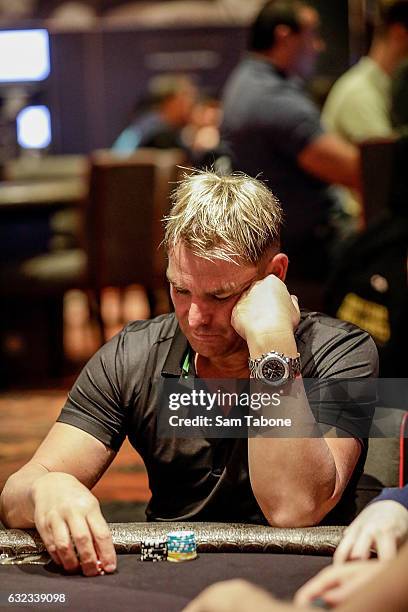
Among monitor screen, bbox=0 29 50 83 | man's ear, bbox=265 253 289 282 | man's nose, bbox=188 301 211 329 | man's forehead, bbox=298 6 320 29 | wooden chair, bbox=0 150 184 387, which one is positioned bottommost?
wooden chair, bbox=0 150 184 387

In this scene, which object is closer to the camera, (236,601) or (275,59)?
(236,601)

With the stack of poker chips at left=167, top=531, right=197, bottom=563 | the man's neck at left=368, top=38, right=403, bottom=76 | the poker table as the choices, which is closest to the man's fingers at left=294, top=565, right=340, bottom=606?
the poker table

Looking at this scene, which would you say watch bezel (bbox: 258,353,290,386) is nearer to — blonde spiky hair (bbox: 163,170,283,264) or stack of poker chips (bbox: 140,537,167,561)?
blonde spiky hair (bbox: 163,170,283,264)

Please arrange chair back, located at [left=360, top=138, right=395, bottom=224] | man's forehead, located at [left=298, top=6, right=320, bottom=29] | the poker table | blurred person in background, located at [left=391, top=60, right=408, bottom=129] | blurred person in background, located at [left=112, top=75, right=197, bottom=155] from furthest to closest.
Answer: blurred person in background, located at [left=112, top=75, right=197, bottom=155] < man's forehead, located at [left=298, top=6, right=320, bottom=29] < blurred person in background, located at [left=391, top=60, right=408, bottom=129] < chair back, located at [left=360, top=138, right=395, bottom=224] < the poker table

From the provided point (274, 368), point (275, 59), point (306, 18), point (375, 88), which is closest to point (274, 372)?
point (274, 368)

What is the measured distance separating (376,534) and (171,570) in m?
0.25

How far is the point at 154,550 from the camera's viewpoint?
1.38m

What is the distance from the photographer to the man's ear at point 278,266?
174 cm

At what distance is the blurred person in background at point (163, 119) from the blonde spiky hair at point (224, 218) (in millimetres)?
5957

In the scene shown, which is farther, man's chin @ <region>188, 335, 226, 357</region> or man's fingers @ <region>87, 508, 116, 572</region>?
man's chin @ <region>188, 335, 226, 357</region>

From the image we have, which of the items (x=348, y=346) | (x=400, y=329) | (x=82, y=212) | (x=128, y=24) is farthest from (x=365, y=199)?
(x=128, y=24)

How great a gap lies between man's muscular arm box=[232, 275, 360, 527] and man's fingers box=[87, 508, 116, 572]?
282 mm

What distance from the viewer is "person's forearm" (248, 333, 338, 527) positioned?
1.61m

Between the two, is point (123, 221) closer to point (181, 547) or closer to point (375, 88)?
point (375, 88)
